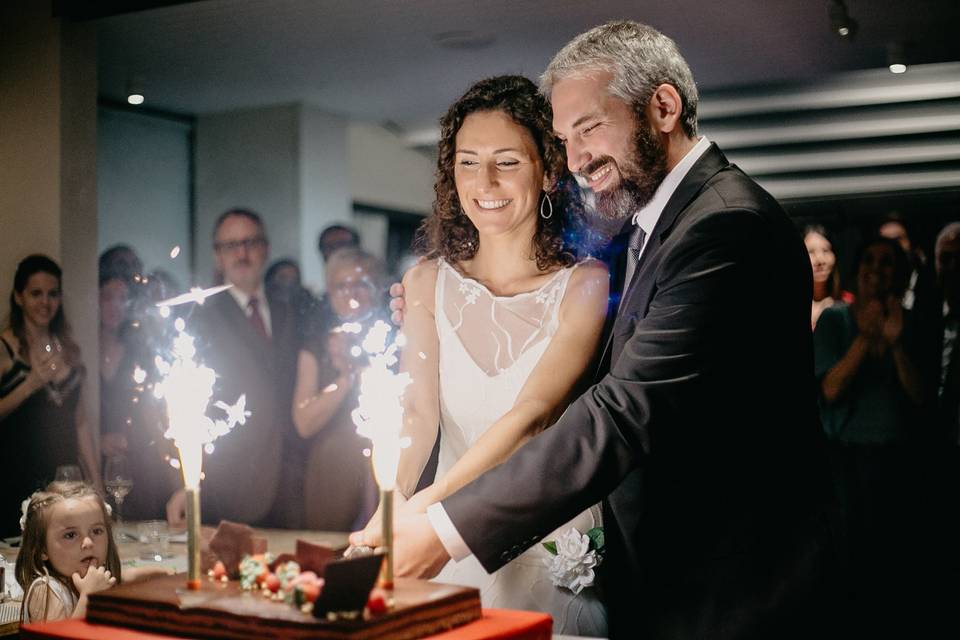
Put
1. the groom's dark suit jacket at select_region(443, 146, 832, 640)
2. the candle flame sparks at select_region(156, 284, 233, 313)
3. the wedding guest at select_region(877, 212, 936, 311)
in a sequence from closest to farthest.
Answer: the groom's dark suit jacket at select_region(443, 146, 832, 640) < the wedding guest at select_region(877, 212, 936, 311) < the candle flame sparks at select_region(156, 284, 233, 313)

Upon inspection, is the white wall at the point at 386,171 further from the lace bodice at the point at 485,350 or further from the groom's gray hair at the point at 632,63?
the groom's gray hair at the point at 632,63

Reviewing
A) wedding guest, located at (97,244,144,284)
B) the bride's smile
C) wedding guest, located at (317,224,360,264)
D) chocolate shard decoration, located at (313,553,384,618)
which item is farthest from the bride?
wedding guest, located at (97,244,144,284)

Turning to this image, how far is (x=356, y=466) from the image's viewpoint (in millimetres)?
5020

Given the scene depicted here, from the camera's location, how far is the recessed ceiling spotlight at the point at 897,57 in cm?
443

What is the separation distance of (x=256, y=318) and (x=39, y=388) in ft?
3.56

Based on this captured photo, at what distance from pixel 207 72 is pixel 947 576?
478 centimetres

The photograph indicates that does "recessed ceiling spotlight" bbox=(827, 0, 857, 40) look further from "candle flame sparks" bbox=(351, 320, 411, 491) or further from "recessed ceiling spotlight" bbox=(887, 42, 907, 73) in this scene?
"candle flame sparks" bbox=(351, 320, 411, 491)

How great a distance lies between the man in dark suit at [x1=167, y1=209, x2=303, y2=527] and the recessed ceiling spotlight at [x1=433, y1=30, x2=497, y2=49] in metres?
1.63

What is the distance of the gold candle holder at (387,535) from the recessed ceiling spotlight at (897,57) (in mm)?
3607

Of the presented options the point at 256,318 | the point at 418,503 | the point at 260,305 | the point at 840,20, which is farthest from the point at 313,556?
the point at 260,305

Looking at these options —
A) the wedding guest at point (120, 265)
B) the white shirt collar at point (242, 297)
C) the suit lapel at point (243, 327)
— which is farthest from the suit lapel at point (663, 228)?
the wedding guest at point (120, 265)

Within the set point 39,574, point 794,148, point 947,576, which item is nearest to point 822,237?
point 794,148

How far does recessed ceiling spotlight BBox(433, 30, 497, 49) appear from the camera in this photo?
5367 mm

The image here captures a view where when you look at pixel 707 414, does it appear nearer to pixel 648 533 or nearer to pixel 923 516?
pixel 648 533
